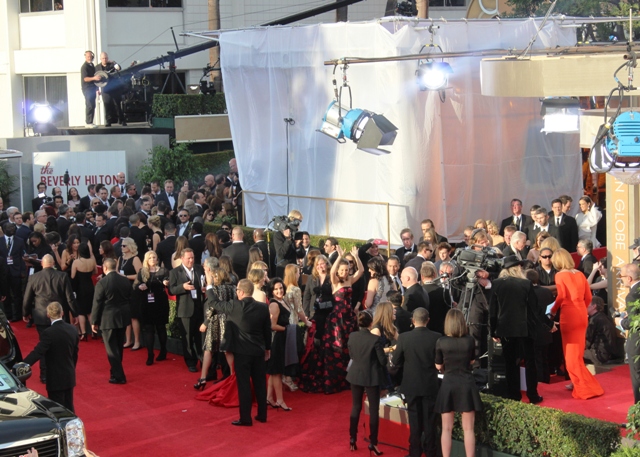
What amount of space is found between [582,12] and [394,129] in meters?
8.88

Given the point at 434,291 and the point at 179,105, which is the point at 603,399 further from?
the point at 179,105

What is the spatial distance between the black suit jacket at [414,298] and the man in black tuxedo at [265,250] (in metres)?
3.72

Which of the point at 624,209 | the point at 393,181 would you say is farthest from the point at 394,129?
the point at 624,209

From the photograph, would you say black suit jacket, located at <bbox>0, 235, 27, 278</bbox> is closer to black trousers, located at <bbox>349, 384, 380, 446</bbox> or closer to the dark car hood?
the dark car hood

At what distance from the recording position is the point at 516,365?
35.7ft

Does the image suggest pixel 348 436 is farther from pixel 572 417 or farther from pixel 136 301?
pixel 136 301

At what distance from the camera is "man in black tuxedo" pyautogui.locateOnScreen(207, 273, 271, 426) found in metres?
10.8

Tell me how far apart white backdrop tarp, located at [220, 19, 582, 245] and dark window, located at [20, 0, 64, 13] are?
13.7 meters

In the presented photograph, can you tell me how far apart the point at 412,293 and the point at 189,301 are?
3.37 meters

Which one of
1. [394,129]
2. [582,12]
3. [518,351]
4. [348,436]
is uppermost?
[582,12]

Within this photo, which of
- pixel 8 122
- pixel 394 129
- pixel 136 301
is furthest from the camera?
pixel 8 122

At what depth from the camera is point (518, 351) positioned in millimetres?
10930

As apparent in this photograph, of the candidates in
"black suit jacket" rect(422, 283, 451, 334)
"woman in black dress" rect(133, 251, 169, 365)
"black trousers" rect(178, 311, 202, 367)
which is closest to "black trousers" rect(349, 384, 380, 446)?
"black suit jacket" rect(422, 283, 451, 334)

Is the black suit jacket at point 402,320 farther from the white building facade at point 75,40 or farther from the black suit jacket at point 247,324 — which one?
the white building facade at point 75,40
